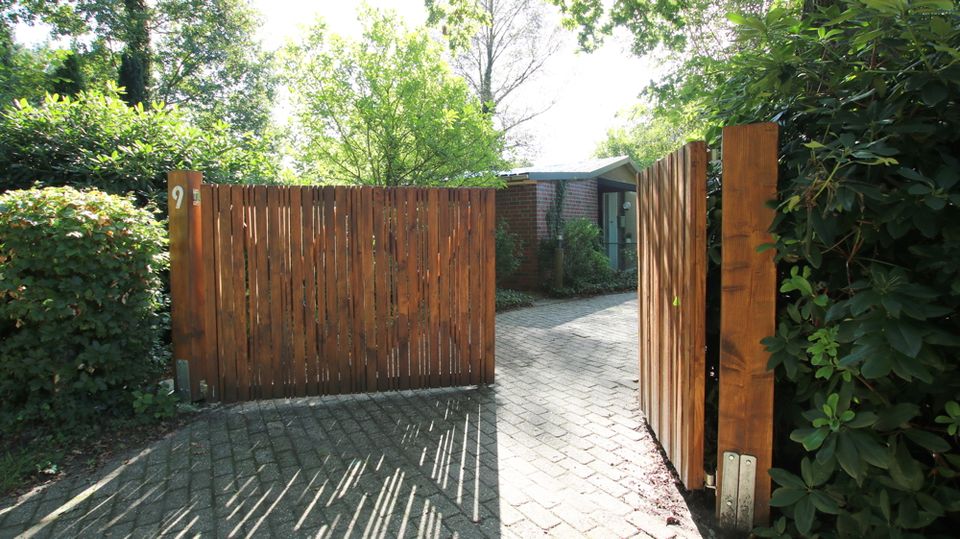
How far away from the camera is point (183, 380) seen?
4.05 m

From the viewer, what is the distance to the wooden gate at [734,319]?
7.34ft

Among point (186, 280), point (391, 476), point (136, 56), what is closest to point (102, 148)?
point (186, 280)

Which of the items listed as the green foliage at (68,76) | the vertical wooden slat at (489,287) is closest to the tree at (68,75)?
the green foliage at (68,76)

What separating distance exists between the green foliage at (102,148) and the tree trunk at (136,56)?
28.3 feet

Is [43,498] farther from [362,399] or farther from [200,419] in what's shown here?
[362,399]

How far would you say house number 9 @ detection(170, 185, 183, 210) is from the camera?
396 centimetres

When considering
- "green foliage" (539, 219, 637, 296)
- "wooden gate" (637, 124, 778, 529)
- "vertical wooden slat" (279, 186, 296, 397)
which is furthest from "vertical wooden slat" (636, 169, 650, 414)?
"green foliage" (539, 219, 637, 296)

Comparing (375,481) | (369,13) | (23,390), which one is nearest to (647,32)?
(369,13)

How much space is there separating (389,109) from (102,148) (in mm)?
3609

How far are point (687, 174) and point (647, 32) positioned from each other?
7552 millimetres

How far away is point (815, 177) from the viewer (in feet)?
6.00

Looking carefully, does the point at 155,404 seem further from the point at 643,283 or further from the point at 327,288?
the point at 643,283

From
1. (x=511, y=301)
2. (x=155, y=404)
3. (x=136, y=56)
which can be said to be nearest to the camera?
(x=155, y=404)

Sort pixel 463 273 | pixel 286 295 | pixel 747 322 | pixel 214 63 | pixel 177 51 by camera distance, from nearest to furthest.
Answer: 1. pixel 747 322
2. pixel 286 295
3. pixel 463 273
4. pixel 177 51
5. pixel 214 63
